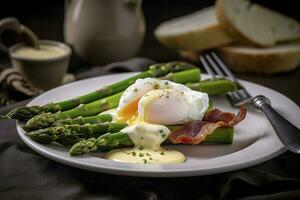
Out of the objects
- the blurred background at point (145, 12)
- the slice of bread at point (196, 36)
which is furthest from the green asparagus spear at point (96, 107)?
the blurred background at point (145, 12)

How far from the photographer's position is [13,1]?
16.6 feet

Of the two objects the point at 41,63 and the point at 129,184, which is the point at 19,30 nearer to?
the point at 41,63

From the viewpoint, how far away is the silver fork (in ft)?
7.17

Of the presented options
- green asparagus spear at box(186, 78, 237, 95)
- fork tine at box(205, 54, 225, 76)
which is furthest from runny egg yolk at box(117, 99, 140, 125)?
fork tine at box(205, 54, 225, 76)

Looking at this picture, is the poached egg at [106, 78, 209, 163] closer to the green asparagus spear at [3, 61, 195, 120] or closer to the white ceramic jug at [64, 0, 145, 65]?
the green asparagus spear at [3, 61, 195, 120]

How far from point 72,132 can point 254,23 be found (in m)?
2.09

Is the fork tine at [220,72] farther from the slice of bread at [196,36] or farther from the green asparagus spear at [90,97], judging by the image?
the slice of bread at [196,36]

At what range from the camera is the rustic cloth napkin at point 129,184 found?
2.10 m

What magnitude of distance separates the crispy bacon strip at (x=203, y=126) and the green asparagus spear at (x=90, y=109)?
0.39 metres

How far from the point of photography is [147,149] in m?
2.30

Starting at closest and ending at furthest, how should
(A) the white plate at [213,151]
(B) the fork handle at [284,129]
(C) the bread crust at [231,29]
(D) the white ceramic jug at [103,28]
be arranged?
(A) the white plate at [213,151] → (B) the fork handle at [284,129] → (D) the white ceramic jug at [103,28] → (C) the bread crust at [231,29]

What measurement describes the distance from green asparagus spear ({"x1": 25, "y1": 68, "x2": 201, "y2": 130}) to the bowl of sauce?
30.8 inches

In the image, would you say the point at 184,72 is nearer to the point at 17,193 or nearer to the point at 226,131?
the point at 226,131

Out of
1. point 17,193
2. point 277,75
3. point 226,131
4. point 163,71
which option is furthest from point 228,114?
point 277,75
